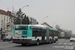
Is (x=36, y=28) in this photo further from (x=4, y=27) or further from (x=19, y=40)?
(x=4, y=27)

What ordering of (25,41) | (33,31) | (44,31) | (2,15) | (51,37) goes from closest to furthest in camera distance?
(25,41), (33,31), (44,31), (51,37), (2,15)

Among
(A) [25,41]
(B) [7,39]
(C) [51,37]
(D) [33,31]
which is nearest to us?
(A) [25,41]

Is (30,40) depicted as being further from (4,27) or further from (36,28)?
(4,27)

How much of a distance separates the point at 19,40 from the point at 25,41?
81 centimetres

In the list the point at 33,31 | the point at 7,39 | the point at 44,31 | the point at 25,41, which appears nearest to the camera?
the point at 25,41

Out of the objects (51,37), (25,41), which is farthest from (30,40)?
(51,37)

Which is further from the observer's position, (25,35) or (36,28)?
(36,28)

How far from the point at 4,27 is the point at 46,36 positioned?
54.6 m

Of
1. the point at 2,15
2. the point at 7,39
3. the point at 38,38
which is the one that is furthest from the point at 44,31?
the point at 2,15

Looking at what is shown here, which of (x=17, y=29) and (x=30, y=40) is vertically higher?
(x=17, y=29)

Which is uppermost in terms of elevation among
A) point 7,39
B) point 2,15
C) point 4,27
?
point 2,15

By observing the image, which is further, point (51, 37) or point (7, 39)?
point (7, 39)

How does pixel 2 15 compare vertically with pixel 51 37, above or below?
above

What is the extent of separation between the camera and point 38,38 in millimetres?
23609
